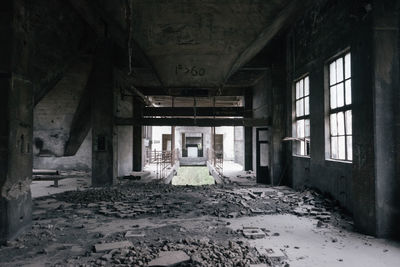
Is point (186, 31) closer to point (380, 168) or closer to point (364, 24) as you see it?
point (364, 24)

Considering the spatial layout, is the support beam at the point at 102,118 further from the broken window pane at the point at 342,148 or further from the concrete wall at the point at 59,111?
the broken window pane at the point at 342,148

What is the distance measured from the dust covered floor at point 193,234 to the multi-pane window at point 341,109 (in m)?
1.18

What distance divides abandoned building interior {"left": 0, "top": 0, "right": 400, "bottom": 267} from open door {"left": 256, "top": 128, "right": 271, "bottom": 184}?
0.21 m

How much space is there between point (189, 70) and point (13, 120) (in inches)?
117

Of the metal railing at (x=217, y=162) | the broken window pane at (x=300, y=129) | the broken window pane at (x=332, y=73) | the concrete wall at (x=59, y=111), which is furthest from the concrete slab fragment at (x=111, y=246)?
the metal railing at (x=217, y=162)

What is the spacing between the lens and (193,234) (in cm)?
398

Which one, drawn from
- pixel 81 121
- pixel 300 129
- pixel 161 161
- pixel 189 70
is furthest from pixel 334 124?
pixel 161 161

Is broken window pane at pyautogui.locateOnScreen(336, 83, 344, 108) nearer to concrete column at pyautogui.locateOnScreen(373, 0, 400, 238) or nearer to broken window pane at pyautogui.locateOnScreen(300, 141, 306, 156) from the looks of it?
concrete column at pyautogui.locateOnScreen(373, 0, 400, 238)

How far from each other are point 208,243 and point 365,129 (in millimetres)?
2851

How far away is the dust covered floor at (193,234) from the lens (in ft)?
9.94

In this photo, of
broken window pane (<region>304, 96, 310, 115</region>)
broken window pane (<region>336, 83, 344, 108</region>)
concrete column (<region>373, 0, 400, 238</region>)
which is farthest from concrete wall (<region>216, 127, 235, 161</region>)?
concrete column (<region>373, 0, 400, 238</region>)

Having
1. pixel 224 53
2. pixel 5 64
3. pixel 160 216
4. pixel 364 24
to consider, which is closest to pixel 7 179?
pixel 5 64

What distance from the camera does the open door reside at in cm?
918

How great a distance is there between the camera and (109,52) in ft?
27.8
